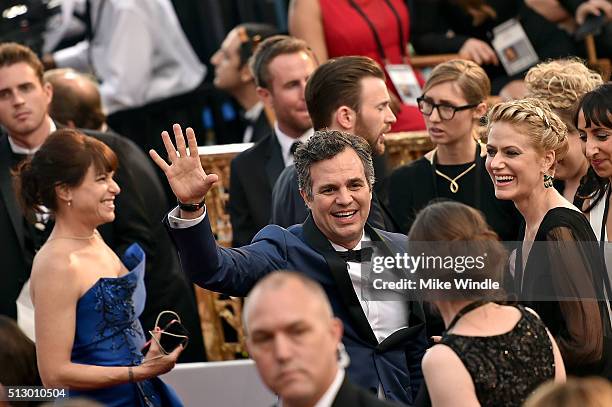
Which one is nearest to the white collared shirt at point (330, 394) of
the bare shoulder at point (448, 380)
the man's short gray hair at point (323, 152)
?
the bare shoulder at point (448, 380)

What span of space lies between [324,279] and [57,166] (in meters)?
1.24

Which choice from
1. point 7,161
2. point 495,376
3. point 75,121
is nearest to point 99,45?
point 75,121

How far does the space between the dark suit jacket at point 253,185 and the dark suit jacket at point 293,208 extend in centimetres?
87

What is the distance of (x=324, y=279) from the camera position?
4441mm

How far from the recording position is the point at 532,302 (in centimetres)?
441

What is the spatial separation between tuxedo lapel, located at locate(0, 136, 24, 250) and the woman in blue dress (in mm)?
867

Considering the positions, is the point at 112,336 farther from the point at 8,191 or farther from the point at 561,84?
the point at 561,84

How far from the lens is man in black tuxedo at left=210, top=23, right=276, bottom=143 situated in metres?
7.59

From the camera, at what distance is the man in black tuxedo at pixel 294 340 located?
3219 millimetres

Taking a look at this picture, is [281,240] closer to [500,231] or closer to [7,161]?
[500,231]

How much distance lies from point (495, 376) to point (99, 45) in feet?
17.0

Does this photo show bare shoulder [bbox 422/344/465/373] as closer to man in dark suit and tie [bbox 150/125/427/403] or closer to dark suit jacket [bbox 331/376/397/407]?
dark suit jacket [bbox 331/376/397/407]

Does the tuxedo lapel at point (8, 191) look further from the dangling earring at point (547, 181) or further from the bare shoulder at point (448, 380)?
the bare shoulder at point (448, 380)

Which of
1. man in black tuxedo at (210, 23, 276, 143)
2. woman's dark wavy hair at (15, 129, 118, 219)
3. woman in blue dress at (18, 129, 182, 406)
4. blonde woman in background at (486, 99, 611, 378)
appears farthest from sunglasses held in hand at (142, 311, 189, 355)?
man in black tuxedo at (210, 23, 276, 143)
